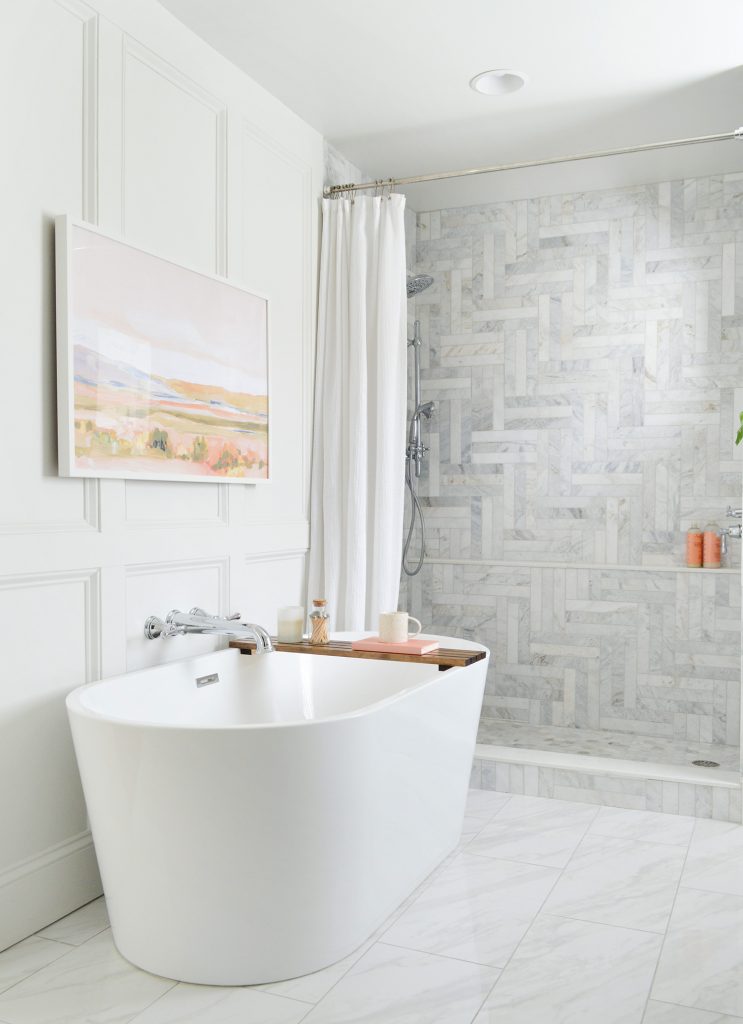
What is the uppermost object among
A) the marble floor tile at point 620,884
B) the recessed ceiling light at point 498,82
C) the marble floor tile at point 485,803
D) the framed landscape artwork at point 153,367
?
the recessed ceiling light at point 498,82

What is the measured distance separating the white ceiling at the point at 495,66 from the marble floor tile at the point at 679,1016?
2.85m

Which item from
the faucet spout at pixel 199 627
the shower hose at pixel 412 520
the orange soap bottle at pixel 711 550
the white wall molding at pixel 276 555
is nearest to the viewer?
the faucet spout at pixel 199 627

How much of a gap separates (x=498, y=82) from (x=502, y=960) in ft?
9.72

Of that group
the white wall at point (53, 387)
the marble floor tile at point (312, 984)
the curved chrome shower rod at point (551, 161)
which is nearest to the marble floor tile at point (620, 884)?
the marble floor tile at point (312, 984)

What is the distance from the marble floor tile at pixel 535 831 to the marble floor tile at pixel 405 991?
796 mm

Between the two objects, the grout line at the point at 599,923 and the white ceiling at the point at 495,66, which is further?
the white ceiling at the point at 495,66

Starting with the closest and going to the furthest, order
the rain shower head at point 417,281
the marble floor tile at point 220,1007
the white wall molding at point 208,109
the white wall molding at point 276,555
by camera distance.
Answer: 1. the marble floor tile at point 220,1007
2. the white wall molding at point 208,109
3. the white wall molding at point 276,555
4. the rain shower head at point 417,281

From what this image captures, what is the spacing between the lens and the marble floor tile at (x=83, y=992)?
6.75ft

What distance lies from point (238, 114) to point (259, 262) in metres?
0.53

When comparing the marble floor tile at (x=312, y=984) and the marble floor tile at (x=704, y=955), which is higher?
the marble floor tile at (x=312, y=984)

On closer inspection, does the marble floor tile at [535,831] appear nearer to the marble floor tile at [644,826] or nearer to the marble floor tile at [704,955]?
the marble floor tile at [644,826]

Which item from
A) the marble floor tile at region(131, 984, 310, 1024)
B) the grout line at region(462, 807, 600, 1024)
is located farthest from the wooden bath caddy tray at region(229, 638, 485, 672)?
the marble floor tile at region(131, 984, 310, 1024)

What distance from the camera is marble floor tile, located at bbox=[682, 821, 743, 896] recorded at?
2828mm

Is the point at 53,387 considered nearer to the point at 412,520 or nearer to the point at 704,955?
the point at 704,955
